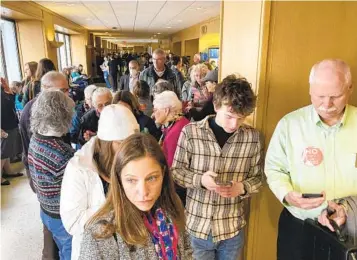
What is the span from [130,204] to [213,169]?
648 mm

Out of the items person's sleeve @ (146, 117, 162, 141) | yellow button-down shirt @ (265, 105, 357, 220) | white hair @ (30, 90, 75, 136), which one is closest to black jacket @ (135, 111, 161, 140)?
person's sleeve @ (146, 117, 162, 141)

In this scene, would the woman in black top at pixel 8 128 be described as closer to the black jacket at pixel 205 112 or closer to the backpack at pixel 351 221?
the black jacket at pixel 205 112

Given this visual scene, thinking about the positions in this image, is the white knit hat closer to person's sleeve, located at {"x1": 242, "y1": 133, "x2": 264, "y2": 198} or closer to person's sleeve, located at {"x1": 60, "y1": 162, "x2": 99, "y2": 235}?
person's sleeve, located at {"x1": 60, "y1": 162, "x2": 99, "y2": 235}

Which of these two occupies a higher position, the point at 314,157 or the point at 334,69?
the point at 334,69

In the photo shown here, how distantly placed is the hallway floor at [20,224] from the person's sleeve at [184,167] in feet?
5.80

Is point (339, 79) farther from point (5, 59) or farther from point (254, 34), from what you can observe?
point (5, 59)

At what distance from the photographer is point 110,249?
2.85 feet

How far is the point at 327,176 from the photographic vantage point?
137cm

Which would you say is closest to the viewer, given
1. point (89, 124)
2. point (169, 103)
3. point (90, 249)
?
point (90, 249)

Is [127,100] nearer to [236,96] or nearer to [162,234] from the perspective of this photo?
[236,96]

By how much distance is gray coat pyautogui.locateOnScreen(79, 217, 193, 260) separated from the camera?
853 millimetres

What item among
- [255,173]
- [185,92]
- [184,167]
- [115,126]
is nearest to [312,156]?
[255,173]

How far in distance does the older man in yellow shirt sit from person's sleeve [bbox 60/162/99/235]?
2.88 ft

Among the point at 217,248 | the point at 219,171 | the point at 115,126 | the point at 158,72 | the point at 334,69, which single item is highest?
the point at 334,69
